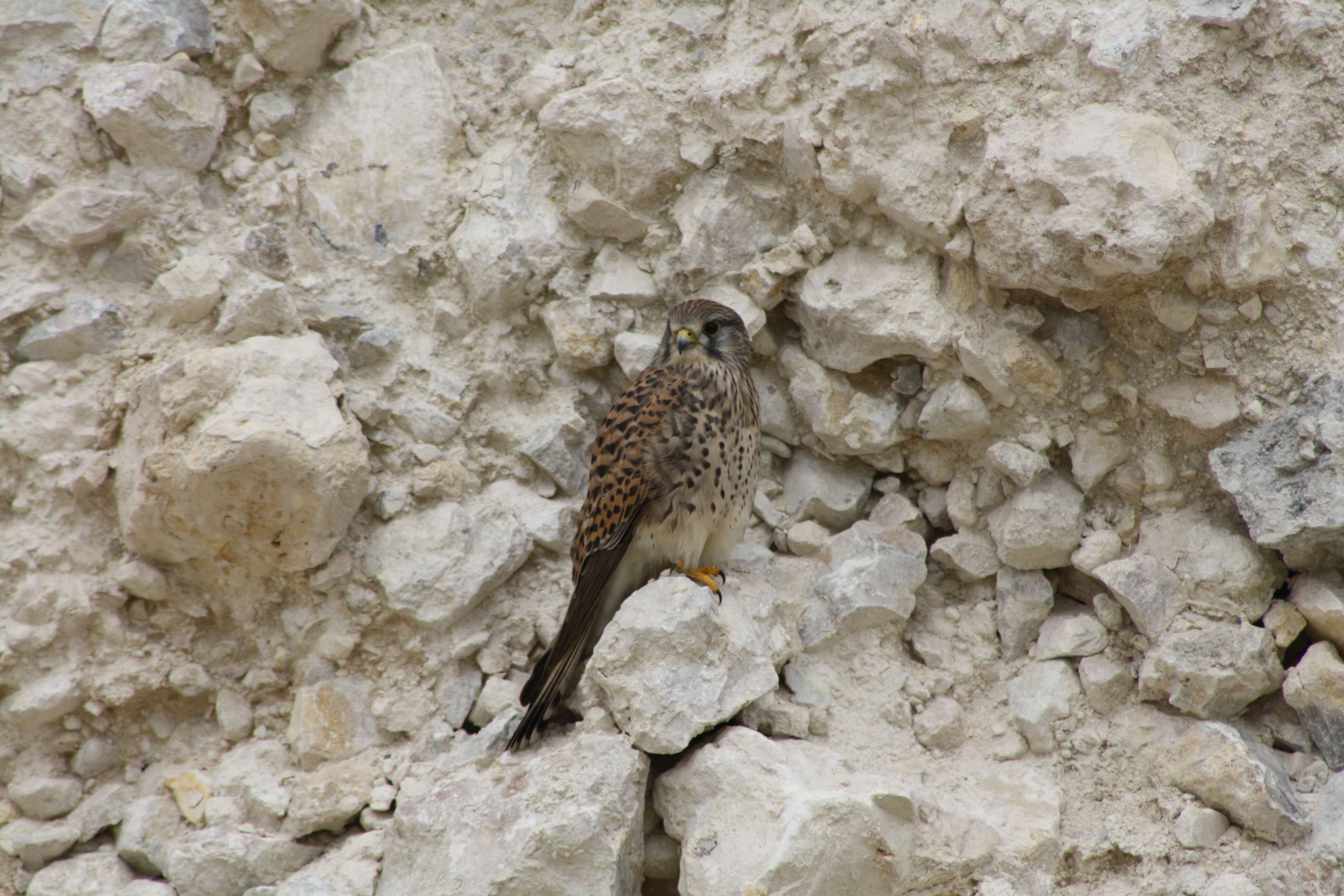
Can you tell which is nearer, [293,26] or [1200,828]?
[1200,828]

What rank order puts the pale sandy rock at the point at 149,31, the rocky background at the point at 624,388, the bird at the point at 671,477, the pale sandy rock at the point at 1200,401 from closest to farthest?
the rocky background at the point at 624,388 < the pale sandy rock at the point at 1200,401 < the bird at the point at 671,477 < the pale sandy rock at the point at 149,31

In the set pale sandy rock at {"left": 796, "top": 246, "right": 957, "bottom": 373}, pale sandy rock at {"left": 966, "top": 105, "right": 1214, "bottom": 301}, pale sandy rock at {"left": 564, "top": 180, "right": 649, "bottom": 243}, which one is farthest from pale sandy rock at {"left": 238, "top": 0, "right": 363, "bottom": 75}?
pale sandy rock at {"left": 966, "top": 105, "right": 1214, "bottom": 301}

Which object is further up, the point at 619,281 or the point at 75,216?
the point at 75,216

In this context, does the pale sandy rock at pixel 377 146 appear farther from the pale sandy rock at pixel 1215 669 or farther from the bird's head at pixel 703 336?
the pale sandy rock at pixel 1215 669

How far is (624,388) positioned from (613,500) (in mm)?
581

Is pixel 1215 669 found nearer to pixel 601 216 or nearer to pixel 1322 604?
pixel 1322 604

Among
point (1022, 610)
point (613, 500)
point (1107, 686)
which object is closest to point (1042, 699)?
point (1107, 686)

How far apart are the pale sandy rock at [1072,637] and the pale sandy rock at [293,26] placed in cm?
285

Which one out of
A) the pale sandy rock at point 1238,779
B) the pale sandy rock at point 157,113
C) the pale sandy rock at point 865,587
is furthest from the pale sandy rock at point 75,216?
the pale sandy rock at point 1238,779

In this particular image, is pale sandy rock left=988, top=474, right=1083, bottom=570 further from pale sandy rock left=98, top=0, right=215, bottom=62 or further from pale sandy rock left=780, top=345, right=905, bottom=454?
pale sandy rock left=98, top=0, right=215, bottom=62

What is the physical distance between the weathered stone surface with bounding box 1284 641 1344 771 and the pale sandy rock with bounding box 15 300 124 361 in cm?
329

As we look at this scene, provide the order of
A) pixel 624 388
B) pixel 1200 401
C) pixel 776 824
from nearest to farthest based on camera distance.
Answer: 1. pixel 776 824
2. pixel 1200 401
3. pixel 624 388

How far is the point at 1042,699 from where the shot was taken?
8.59 feet

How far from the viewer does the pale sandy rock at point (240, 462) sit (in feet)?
8.54
